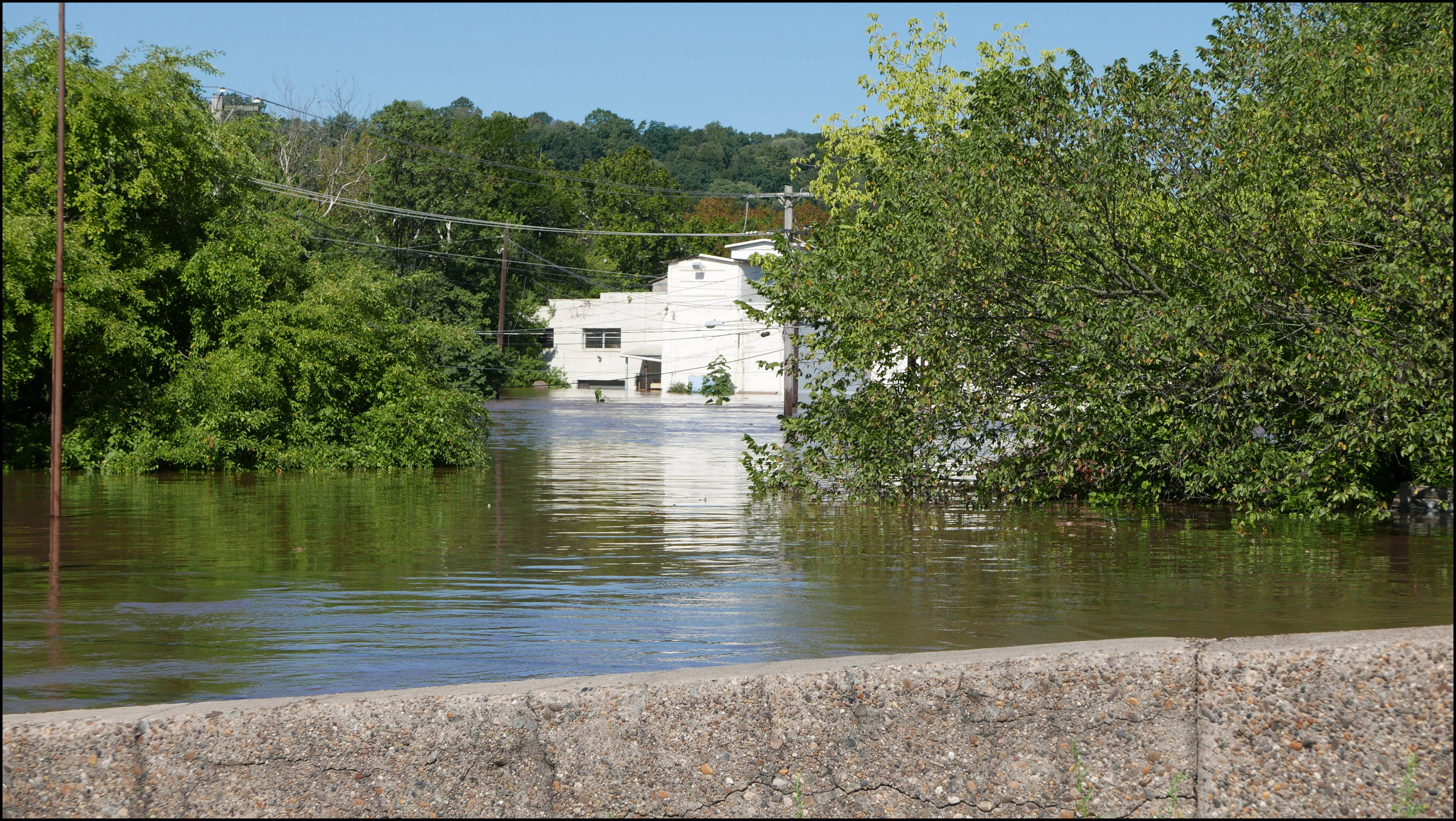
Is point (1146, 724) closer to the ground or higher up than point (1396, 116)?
closer to the ground

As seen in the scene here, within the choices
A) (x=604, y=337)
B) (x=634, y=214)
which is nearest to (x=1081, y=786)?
(x=604, y=337)

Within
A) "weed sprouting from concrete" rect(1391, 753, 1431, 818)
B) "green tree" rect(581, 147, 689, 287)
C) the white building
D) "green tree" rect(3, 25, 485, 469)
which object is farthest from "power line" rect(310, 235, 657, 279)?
"weed sprouting from concrete" rect(1391, 753, 1431, 818)

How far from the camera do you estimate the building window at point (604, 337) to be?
77.8 metres

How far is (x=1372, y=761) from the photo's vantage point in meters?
4.64

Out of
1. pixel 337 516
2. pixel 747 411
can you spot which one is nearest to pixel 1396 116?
pixel 337 516

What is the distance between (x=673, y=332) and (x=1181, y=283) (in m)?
59.0

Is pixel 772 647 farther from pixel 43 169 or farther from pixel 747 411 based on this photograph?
pixel 747 411

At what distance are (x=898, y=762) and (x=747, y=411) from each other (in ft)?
163

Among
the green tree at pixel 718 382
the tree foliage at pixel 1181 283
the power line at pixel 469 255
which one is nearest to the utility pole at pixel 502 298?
the power line at pixel 469 255

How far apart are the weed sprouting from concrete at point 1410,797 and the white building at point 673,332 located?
60.9m

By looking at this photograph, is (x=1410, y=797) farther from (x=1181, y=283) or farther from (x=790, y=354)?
(x=790, y=354)

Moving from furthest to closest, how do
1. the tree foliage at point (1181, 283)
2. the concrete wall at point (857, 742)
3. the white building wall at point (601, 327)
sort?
1. the white building wall at point (601, 327)
2. the tree foliage at point (1181, 283)
3. the concrete wall at point (857, 742)

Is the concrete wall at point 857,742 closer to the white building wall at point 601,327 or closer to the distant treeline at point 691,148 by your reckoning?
the white building wall at point 601,327

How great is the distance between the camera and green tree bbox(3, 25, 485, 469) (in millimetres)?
Result: 20297
